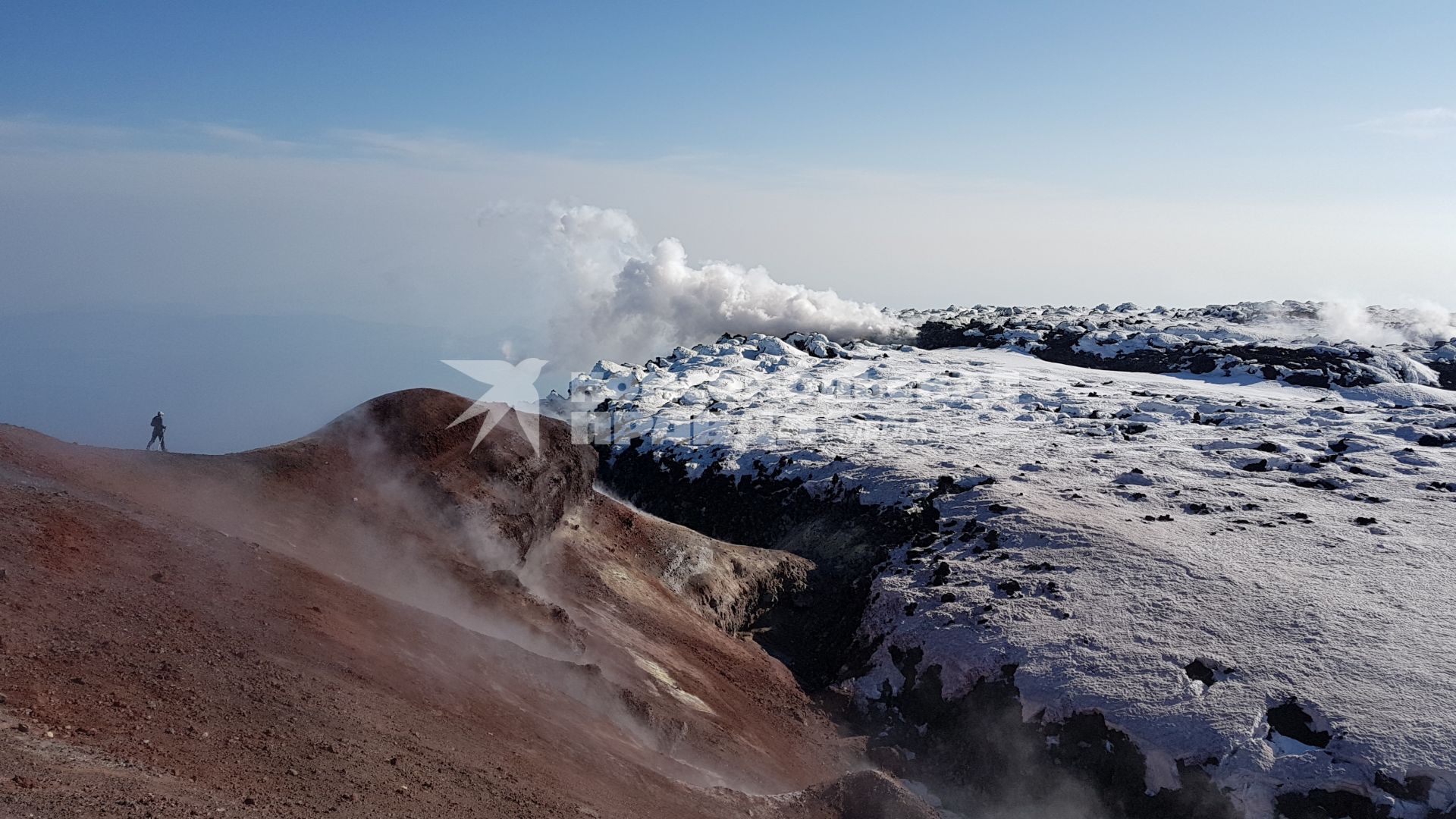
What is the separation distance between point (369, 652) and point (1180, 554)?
91.8 feet

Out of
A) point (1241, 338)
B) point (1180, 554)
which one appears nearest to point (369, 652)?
point (1180, 554)

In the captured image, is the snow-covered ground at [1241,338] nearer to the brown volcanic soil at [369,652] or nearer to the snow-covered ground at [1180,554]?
the snow-covered ground at [1180,554]

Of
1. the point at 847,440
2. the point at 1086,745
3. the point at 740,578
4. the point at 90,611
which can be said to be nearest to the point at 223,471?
the point at 90,611

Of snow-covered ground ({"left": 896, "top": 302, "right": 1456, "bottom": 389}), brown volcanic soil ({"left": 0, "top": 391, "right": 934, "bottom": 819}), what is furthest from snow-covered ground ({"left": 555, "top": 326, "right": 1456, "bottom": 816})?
brown volcanic soil ({"left": 0, "top": 391, "right": 934, "bottom": 819})

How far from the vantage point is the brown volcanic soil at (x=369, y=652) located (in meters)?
11.4

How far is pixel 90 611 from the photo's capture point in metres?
13.4

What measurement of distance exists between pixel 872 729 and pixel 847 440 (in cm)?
2295

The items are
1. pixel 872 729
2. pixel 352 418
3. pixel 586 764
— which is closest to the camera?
pixel 586 764

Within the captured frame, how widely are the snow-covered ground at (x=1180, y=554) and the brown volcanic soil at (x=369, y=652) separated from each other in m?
7.57

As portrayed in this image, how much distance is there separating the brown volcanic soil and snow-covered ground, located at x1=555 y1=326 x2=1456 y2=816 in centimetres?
757

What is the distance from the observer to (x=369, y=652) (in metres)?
15.9

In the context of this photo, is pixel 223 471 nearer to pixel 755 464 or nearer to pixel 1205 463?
pixel 755 464

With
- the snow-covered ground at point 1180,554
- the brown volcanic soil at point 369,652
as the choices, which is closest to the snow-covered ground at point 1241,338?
the snow-covered ground at point 1180,554

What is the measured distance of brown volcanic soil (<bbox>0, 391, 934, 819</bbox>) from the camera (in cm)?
1138
